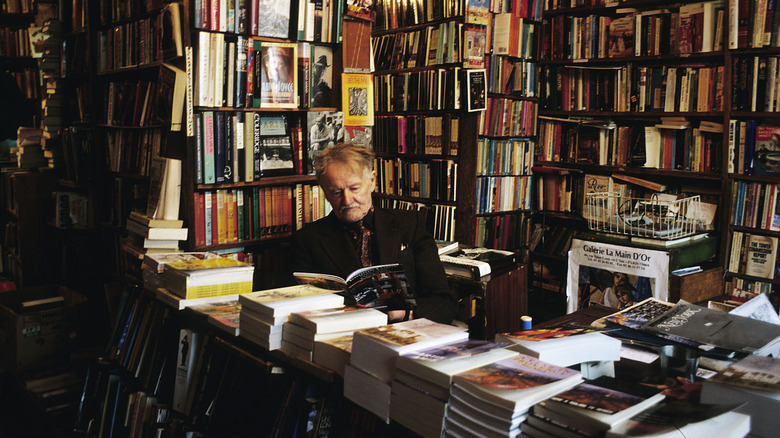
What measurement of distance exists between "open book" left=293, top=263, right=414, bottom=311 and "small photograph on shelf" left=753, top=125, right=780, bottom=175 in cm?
279

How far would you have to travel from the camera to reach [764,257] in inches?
144

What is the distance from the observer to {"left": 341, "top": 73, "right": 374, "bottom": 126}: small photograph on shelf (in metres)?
2.95

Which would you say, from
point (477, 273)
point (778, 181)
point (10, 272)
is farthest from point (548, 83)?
point (10, 272)

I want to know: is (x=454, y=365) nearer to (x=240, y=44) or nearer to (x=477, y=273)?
(x=477, y=273)

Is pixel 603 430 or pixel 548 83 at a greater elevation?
pixel 548 83

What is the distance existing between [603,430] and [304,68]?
2300 mm

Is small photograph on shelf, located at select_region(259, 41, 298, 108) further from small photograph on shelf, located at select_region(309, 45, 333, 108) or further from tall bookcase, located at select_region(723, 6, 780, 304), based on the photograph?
tall bookcase, located at select_region(723, 6, 780, 304)

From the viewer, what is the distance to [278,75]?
271 cm

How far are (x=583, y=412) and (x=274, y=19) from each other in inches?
90.8

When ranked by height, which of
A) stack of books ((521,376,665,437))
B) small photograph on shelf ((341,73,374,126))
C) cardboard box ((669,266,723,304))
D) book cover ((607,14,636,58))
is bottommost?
cardboard box ((669,266,723,304))

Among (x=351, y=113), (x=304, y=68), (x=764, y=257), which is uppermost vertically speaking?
(x=304, y=68)

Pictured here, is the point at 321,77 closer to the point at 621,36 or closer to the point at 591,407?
the point at 591,407

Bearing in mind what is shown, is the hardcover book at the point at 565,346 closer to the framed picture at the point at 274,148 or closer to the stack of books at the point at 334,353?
the stack of books at the point at 334,353

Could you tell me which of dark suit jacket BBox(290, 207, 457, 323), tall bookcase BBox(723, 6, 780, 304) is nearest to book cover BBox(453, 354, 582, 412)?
dark suit jacket BBox(290, 207, 457, 323)
